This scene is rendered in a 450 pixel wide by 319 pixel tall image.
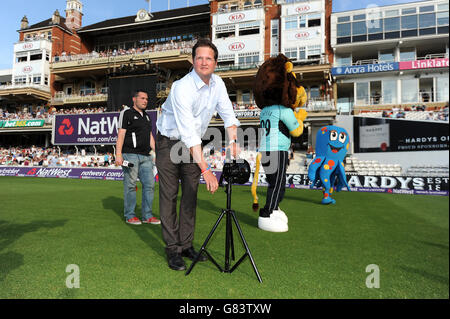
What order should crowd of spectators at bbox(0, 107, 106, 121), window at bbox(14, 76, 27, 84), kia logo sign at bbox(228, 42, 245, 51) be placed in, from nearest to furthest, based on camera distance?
kia logo sign at bbox(228, 42, 245, 51) < crowd of spectators at bbox(0, 107, 106, 121) < window at bbox(14, 76, 27, 84)

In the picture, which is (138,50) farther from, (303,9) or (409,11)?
(409,11)

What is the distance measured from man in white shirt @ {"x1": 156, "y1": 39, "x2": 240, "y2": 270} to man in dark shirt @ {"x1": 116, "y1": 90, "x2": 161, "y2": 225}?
1.61 m

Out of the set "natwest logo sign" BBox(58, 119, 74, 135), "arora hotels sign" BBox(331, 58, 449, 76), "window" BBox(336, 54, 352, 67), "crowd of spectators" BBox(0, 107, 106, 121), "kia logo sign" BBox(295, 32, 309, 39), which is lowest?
"natwest logo sign" BBox(58, 119, 74, 135)

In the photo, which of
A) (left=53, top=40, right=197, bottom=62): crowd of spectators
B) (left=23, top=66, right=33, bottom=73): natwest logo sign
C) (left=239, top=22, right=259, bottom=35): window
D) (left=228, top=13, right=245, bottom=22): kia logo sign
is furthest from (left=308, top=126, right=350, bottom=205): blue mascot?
(left=23, top=66, right=33, bottom=73): natwest logo sign

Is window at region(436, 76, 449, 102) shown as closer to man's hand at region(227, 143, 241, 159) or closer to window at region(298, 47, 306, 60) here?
man's hand at region(227, 143, 241, 159)

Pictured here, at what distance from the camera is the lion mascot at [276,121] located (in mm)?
3727

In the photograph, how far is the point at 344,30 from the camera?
75.3ft

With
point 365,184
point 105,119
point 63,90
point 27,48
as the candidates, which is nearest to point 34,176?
point 105,119

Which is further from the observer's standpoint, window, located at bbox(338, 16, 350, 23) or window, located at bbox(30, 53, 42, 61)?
window, located at bbox(30, 53, 42, 61)

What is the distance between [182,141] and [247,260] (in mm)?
1229

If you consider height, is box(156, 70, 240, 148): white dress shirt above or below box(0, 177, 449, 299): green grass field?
above

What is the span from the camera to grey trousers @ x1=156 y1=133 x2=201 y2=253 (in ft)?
8.26

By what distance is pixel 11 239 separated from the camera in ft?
10.2
